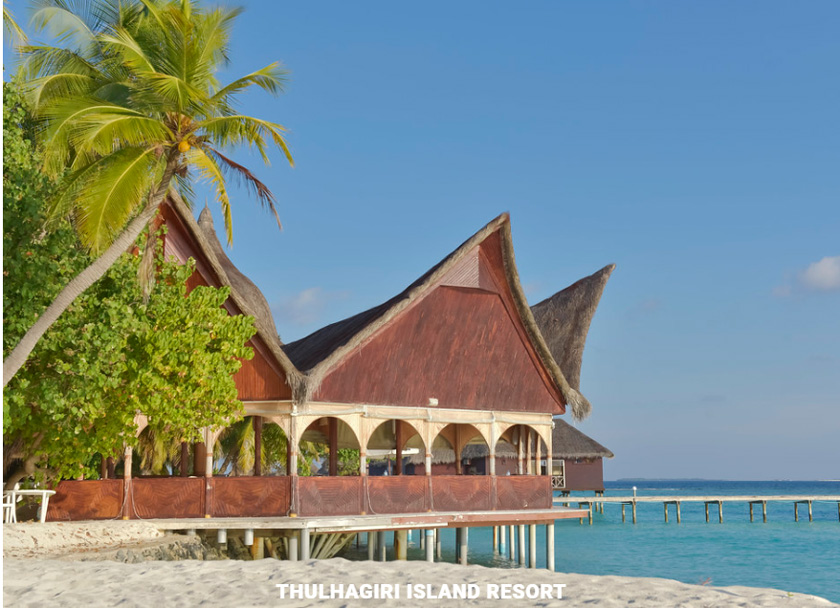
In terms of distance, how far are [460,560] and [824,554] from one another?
81.9 ft

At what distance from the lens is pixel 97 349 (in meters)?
15.5

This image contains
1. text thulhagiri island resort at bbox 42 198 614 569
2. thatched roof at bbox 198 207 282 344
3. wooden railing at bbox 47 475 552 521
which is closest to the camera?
wooden railing at bbox 47 475 552 521

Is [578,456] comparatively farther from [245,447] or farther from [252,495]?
[252,495]

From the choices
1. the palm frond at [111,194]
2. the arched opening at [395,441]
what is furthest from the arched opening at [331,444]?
the palm frond at [111,194]

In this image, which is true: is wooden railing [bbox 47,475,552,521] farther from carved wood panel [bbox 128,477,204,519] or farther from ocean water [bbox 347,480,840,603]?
ocean water [bbox 347,480,840,603]

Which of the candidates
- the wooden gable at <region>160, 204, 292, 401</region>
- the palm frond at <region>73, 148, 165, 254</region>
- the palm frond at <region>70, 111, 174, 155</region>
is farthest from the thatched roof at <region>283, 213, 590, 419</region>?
the palm frond at <region>70, 111, 174, 155</region>

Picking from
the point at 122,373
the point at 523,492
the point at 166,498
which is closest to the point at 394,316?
the point at 523,492

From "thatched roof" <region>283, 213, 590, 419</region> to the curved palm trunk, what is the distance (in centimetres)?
661

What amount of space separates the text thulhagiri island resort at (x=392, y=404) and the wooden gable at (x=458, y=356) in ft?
0.12

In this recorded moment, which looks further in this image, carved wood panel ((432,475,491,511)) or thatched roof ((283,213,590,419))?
carved wood panel ((432,475,491,511))

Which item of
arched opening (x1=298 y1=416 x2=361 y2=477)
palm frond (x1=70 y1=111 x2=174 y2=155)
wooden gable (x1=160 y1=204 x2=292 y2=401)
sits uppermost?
palm frond (x1=70 y1=111 x2=174 y2=155)

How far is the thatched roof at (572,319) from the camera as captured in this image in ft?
91.8

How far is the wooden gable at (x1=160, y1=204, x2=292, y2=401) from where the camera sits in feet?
65.4

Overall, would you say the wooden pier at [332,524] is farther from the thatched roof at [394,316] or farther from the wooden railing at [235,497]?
the thatched roof at [394,316]
